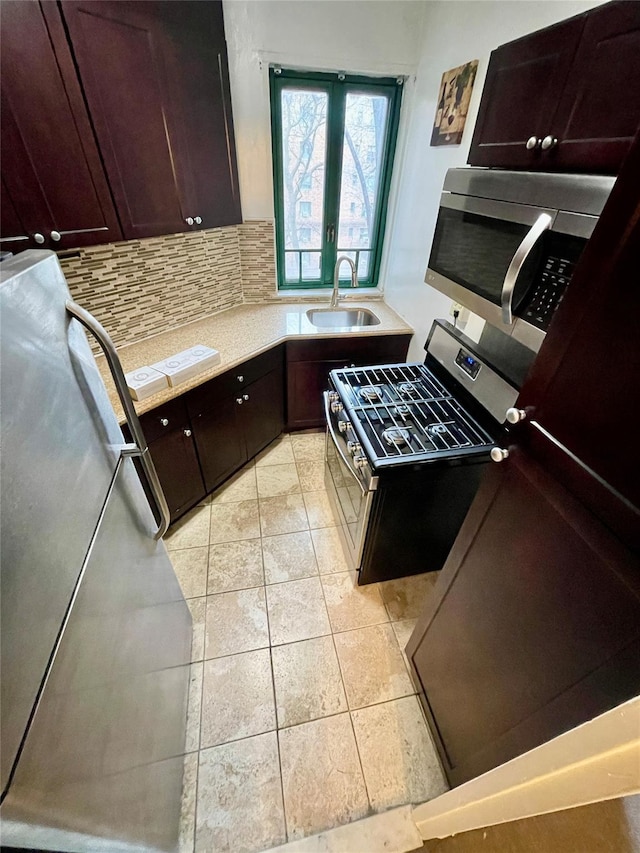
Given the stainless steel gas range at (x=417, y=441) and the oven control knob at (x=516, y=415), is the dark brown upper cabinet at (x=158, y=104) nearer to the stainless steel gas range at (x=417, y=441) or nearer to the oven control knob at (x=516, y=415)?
the stainless steel gas range at (x=417, y=441)

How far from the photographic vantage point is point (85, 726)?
0.61 m

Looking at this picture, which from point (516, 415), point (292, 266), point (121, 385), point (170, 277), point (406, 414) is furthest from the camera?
point (292, 266)

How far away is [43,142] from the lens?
43.7 inches

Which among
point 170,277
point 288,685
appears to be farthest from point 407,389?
point 170,277

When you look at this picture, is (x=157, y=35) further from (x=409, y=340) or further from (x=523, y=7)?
(x=409, y=340)

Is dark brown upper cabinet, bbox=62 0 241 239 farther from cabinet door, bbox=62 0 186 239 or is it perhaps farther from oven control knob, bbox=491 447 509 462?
oven control knob, bbox=491 447 509 462

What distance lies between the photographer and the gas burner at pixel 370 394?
1581 mm

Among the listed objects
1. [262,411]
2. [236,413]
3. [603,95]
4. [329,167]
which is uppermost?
[603,95]

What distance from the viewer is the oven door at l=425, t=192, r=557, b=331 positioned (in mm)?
884

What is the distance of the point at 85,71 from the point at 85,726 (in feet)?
6.05

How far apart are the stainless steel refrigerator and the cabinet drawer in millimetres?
619

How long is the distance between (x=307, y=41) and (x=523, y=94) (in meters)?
1.71

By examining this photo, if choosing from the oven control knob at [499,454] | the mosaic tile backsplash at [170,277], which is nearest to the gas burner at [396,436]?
the oven control knob at [499,454]

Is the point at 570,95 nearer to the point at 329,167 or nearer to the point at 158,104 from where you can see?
the point at 158,104
